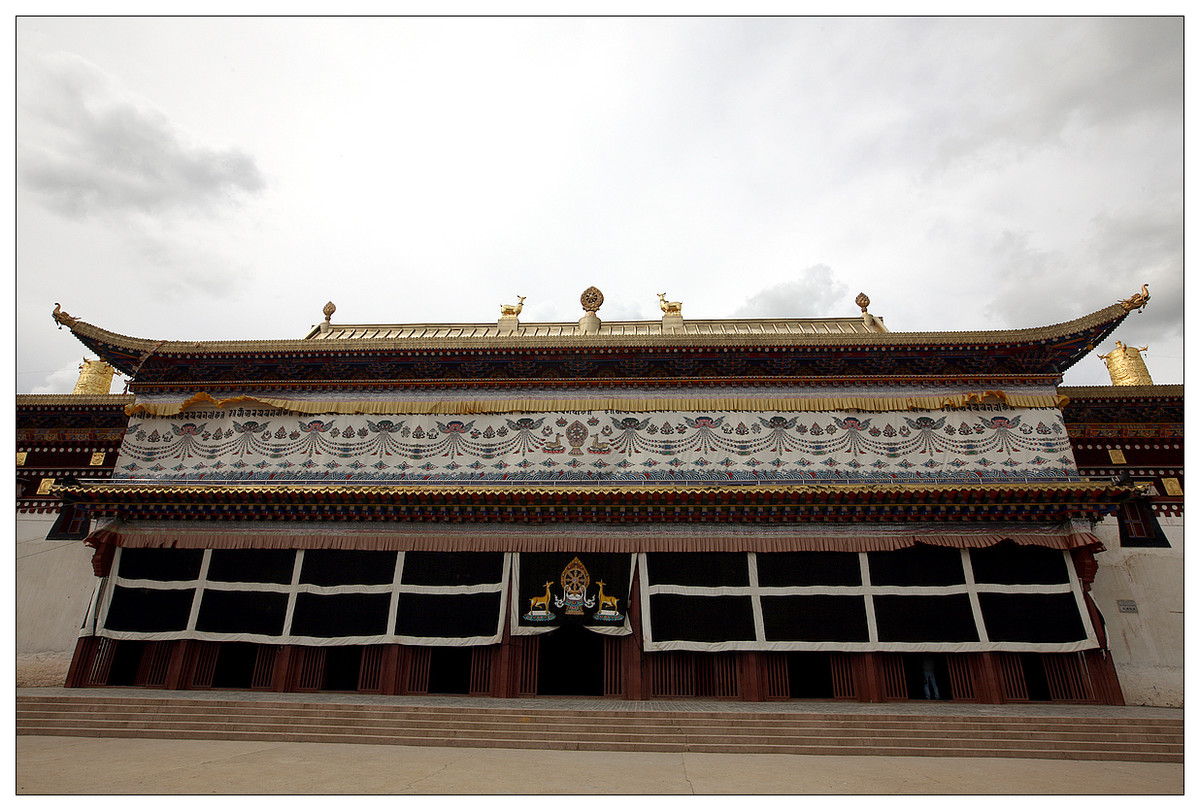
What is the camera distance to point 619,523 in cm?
1087

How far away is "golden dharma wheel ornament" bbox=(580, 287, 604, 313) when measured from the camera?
14.9 meters

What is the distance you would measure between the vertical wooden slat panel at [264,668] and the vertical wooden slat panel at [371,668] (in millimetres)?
1571

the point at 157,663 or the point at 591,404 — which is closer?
the point at 157,663

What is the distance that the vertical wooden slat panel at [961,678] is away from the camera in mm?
9984

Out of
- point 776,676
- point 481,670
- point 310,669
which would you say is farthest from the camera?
point 310,669

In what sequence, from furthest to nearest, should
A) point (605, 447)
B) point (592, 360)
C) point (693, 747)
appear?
point (592, 360)
point (605, 447)
point (693, 747)

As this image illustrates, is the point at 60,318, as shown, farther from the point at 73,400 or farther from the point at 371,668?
the point at 371,668

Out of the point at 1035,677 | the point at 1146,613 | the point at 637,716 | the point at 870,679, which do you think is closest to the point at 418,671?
the point at 637,716

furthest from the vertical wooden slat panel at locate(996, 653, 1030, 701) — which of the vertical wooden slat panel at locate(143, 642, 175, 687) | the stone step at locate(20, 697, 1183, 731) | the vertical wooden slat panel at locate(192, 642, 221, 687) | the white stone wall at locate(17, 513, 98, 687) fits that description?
the white stone wall at locate(17, 513, 98, 687)

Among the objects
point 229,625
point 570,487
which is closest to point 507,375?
point 570,487

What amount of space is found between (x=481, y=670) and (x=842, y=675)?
654cm

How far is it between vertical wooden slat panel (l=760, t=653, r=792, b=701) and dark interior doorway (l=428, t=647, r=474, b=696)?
544cm

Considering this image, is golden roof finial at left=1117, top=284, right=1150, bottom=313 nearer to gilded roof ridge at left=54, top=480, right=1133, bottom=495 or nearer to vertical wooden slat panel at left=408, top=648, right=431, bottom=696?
gilded roof ridge at left=54, top=480, right=1133, bottom=495

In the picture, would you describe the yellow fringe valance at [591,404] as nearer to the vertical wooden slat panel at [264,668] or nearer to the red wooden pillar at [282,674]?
the vertical wooden slat panel at [264,668]
